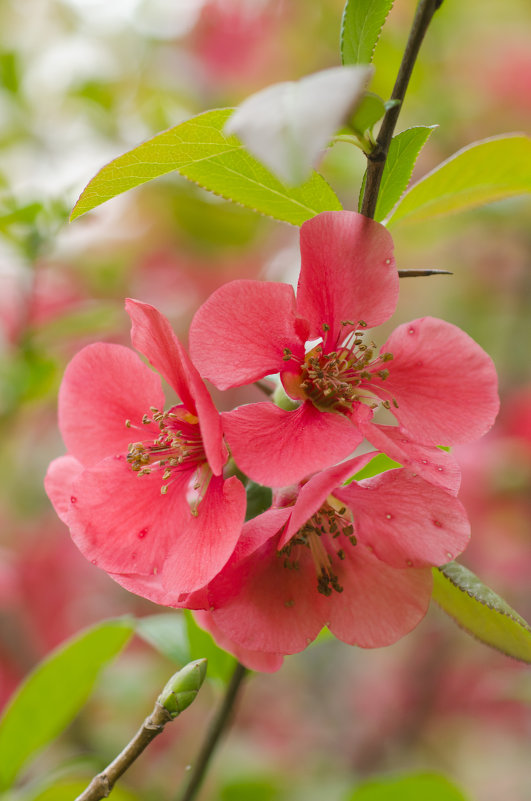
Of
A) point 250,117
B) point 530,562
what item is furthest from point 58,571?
point 250,117

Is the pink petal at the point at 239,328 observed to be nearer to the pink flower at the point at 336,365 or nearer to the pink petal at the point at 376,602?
the pink flower at the point at 336,365

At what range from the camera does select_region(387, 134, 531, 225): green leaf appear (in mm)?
595

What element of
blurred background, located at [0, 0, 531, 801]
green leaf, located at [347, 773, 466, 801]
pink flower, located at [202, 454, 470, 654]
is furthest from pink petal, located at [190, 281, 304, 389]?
blurred background, located at [0, 0, 531, 801]

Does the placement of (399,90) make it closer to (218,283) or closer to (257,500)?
(257,500)

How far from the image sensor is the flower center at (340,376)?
580mm

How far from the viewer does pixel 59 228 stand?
1.23m

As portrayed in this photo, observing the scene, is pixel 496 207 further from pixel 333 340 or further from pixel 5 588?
pixel 5 588

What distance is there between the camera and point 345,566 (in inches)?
23.4

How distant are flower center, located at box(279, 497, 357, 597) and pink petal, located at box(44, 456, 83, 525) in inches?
7.7

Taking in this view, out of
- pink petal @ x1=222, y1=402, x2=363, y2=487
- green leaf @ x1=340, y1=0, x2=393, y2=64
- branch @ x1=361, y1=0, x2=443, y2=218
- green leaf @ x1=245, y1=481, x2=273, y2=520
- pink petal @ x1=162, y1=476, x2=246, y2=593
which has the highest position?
green leaf @ x1=340, y1=0, x2=393, y2=64

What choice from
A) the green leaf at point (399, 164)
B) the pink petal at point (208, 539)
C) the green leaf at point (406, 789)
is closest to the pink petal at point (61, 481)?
the pink petal at point (208, 539)

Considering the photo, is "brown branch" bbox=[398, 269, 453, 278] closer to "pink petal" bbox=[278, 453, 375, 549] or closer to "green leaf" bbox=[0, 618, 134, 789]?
"pink petal" bbox=[278, 453, 375, 549]

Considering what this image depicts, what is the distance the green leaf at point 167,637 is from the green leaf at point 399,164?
0.47m

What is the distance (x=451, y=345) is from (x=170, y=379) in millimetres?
225
